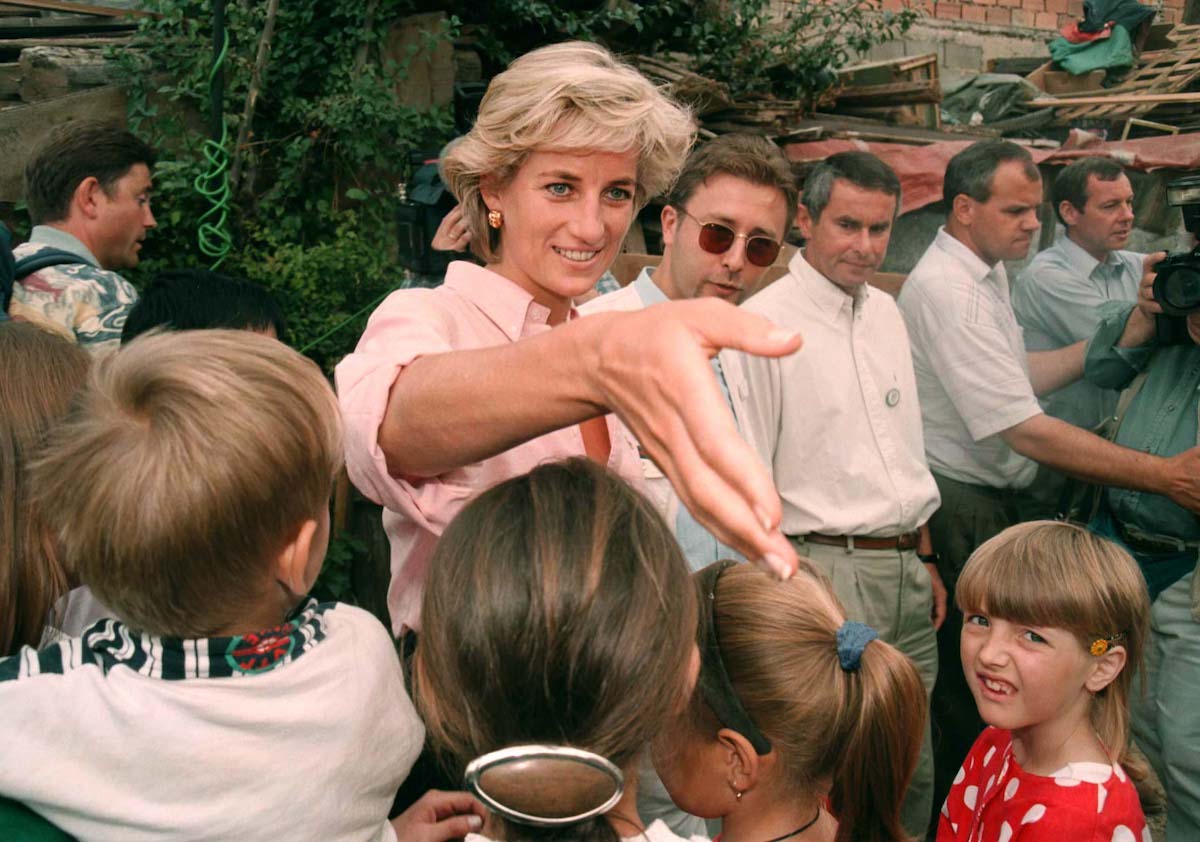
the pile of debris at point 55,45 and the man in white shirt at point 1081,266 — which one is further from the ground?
the pile of debris at point 55,45

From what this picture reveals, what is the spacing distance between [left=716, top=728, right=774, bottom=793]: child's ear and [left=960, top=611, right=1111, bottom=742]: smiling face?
80 centimetres

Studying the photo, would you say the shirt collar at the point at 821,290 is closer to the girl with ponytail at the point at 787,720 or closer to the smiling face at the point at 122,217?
the girl with ponytail at the point at 787,720

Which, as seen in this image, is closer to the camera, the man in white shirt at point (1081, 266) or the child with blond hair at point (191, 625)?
the child with blond hair at point (191, 625)

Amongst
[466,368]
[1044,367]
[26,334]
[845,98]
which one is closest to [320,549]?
[466,368]

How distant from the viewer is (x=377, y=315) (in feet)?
5.38

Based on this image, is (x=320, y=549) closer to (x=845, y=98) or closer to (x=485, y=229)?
(x=485, y=229)

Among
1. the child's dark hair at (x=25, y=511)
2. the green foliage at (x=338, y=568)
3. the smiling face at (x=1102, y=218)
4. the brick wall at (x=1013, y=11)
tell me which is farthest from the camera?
the brick wall at (x=1013, y=11)

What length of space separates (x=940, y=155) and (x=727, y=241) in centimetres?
280

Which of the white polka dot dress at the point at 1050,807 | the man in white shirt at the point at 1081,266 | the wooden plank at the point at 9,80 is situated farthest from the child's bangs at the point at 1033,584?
the wooden plank at the point at 9,80

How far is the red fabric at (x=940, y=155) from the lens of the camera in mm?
5426

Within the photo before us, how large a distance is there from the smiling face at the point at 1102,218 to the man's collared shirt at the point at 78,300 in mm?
3659

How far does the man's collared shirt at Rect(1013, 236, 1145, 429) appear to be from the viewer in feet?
14.7

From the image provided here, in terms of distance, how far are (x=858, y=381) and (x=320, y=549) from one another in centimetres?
Result: 226

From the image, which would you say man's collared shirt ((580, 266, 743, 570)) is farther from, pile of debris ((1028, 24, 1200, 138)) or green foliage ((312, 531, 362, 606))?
pile of debris ((1028, 24, 1200, 138))
